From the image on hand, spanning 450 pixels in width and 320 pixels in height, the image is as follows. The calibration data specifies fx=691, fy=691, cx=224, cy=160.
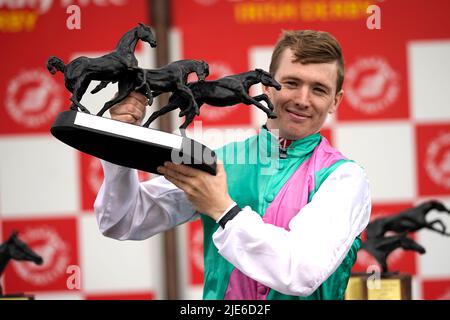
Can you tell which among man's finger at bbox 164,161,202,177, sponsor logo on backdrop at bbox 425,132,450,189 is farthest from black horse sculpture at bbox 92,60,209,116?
sponsor logo on backdrop at bbox 425,132,450,189

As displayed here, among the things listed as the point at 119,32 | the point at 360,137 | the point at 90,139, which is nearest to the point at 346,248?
the point at 90,139

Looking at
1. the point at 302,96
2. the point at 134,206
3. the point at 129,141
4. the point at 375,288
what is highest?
the point at 302,96

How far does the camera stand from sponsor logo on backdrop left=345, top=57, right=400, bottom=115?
3127 millimetres

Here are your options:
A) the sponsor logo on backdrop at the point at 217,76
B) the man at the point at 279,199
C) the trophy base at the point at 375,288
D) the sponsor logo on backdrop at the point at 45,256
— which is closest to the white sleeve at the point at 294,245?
the man at the point at 279,199

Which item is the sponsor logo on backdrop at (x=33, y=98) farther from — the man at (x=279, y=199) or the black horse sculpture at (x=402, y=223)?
the man at (x=279, y=199)

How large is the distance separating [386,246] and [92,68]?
1.28 metres

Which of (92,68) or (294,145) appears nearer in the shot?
(92,68)

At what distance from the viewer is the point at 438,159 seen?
312 centimetres

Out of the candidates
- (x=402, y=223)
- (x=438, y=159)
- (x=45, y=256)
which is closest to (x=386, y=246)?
(x=402, y=223)

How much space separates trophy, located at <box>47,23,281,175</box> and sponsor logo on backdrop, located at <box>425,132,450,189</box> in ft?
6.59

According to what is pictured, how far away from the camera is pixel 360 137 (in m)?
3.14

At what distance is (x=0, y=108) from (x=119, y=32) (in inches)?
25.2

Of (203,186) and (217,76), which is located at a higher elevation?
(217,76)

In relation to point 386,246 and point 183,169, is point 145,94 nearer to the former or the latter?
point 183,169
